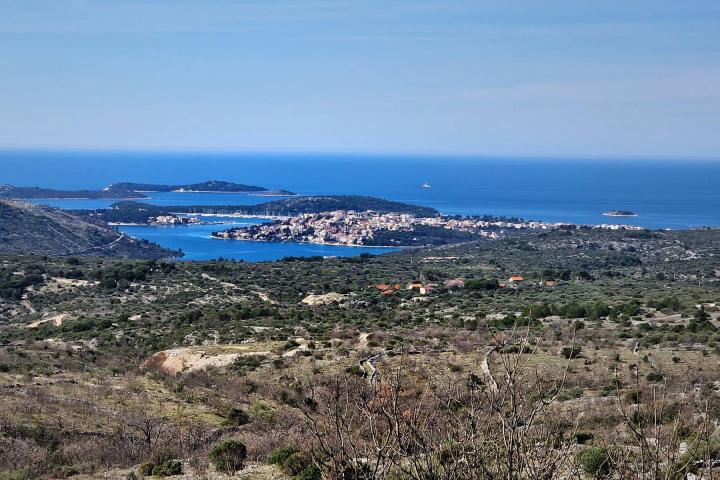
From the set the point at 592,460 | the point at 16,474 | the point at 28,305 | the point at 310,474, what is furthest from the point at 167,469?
the point at 28,305

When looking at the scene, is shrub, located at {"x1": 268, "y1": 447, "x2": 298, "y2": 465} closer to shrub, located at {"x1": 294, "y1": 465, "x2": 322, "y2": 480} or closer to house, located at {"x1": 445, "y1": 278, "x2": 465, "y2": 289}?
shrub, located at {"x1": 294, "y1": 465, "x2": 322, "y2": 480}

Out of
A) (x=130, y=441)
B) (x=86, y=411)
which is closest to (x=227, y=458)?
(x=130, y=441)

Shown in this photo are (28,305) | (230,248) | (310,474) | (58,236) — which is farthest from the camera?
(230,248)

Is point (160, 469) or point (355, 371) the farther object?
point (355, 371)

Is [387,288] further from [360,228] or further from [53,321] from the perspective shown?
[360,228]

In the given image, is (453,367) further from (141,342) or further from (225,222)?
(225,222)

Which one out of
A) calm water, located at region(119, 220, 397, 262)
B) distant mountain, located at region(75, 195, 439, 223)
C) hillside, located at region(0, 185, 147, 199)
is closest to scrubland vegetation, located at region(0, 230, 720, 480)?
calm water, located at region(119, 220, 397, 262)
